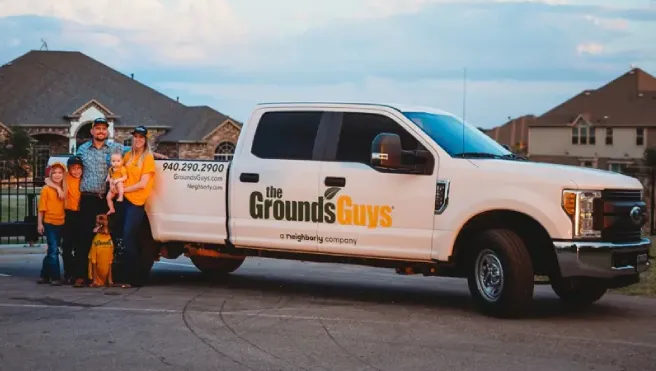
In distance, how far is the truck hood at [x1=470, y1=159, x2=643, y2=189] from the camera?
9.07 m

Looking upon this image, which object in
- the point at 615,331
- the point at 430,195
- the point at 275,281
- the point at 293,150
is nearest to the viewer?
the point at 615,331

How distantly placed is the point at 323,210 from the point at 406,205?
3.15ft

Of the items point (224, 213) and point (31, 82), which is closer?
point (224, 213)

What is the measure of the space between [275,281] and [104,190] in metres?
2.48

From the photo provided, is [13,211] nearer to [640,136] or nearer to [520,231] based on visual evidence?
[520,231]

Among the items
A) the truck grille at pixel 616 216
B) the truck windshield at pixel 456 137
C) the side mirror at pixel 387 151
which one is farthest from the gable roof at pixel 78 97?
the truck grille at pixel 616 216

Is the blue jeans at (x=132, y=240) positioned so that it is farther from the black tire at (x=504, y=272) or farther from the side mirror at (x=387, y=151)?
the black tire at (x=504, y=272)

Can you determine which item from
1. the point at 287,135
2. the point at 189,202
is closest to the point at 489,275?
the point at 287,135

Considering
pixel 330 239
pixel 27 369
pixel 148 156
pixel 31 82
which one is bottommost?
pixel 27 369

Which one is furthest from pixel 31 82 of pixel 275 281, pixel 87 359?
pixel 87 359

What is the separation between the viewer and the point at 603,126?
7338cm

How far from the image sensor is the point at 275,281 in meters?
12.7

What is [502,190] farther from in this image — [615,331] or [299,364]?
[299,364]

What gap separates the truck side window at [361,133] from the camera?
10196 mm
